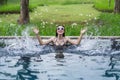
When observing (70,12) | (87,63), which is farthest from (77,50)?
(70,12)

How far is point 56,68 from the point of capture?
9906mm

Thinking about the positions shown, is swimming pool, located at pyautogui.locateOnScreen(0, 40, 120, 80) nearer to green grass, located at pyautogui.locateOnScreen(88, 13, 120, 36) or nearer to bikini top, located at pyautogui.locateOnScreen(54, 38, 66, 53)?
bikini top, located at pyautogui.locateOnScreen(54, 38, 66, 53)

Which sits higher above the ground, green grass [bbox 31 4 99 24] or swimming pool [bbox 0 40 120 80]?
swimming pool [bbox 0 40 120 80]

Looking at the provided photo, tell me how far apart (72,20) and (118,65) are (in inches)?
332

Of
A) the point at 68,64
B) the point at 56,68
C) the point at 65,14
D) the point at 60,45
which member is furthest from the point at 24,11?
the point at 56,68

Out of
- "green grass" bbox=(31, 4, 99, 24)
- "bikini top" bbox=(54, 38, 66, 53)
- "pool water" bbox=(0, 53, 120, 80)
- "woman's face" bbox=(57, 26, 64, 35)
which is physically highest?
"woman's face" bbox=(57, 26, 64, 35)

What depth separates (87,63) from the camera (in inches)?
412

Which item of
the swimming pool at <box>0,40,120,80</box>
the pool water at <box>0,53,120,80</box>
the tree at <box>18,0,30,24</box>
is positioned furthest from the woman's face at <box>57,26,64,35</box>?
A: the tree at <box>18,0,30,24</box>

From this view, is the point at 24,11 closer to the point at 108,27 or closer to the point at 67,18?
the point at 67,18

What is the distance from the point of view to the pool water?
358 inches

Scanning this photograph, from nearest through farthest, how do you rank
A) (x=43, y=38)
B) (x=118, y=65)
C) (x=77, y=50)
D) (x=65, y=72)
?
(x=65, y=72) < (x=118, y=65) < (x=77, y=50) < (x=43, y=38)

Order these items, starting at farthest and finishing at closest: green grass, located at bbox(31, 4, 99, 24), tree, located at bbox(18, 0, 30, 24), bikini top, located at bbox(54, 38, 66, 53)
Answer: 1. green grass, located at bbox(31, 4, 99, 24)
2. tree, located at bbox(18, 0, 30, 24)
3. bikini top, located at bbox(54, 38, 66, 53)

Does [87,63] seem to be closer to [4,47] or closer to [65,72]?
[65,72]

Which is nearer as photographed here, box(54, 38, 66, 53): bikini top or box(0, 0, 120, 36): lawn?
box(54, 38, 66, 53): bikini top
